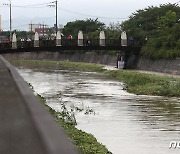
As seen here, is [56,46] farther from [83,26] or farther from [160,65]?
[83,26]

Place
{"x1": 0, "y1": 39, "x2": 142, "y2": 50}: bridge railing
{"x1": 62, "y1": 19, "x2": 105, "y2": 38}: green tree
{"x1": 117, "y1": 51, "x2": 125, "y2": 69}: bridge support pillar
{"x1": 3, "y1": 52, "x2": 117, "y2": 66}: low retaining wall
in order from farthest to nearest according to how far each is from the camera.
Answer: {"x1": 62, "y1": 19, "x2": 105, "y2": 38}: green tree → {"x1": 3, "y1": 52, "x2": 117, "y2": 66}: low retaining wall → {"x1": 117, "y1": 51, "x2": 125, "y2": 69}: bridge support pillar → {"x1": 0, "y1": 39, "x2": 142, "y2": 50}: bridge railing

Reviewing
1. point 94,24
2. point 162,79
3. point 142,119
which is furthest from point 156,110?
point 94,24

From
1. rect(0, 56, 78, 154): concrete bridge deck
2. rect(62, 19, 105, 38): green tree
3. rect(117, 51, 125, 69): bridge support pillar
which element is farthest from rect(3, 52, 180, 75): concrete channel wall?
rect(0, 56, 78, 154): concrete bridge deck

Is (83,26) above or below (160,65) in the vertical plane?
above

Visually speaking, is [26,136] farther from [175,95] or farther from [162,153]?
[175,95]

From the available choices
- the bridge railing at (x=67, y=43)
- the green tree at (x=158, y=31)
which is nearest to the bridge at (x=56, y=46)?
the bridge railing at (x=67, y=43)

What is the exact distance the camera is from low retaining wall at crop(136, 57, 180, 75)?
40.5 metres

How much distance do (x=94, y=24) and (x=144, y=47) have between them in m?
40.8

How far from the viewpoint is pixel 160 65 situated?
44312 millimetres

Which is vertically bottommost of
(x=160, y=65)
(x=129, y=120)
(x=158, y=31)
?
(x=129, y=120)

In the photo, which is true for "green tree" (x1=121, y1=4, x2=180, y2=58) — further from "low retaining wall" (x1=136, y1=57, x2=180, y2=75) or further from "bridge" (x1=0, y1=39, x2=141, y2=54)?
"bridge" (x1=0, y1=39, x2=141, y2=54)

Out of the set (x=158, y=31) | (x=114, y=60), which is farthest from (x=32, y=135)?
(x=114, y=60)

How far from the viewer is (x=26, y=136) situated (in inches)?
70.6

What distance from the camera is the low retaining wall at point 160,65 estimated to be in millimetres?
40500
